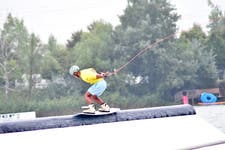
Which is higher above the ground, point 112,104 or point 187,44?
point 187,44

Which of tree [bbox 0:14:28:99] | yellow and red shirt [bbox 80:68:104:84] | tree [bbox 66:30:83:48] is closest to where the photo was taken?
yellow and red shirt [bbox 80:68:104:84]

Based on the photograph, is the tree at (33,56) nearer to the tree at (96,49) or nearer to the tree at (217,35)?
the tree at (96,49)

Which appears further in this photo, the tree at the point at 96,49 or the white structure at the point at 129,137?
the tree at the point at 96,49

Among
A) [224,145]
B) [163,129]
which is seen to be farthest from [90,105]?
[224,145]

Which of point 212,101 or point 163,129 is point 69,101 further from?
point 163,129

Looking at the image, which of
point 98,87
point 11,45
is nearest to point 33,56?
point 11,45

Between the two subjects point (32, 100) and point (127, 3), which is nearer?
point (32, 100)

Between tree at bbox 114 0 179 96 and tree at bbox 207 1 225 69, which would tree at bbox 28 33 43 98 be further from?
tree at bbox 207 1 225 69

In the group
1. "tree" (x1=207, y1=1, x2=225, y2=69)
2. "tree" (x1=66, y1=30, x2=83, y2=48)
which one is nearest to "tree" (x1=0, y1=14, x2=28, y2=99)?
"tree" (x1=66, y1=30, x2=83, y2=48)

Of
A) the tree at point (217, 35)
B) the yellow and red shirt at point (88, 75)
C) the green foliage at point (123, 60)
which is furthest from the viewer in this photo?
the tree at point (217, 35)

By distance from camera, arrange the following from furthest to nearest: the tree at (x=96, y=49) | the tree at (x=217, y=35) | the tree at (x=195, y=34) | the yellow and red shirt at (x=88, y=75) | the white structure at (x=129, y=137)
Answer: the tree at (x=195, y=34), the tree at (x=217, y=35), the tree at (x=96, y=49), the yellow and red shirt at (x=88, y=75), the white structure at (x=129, y=137)

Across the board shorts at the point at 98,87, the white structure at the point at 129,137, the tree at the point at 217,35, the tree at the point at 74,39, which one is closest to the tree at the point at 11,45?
the tree at the point at 74,39

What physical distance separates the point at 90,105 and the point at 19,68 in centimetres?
686

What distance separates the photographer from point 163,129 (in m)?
0.93
